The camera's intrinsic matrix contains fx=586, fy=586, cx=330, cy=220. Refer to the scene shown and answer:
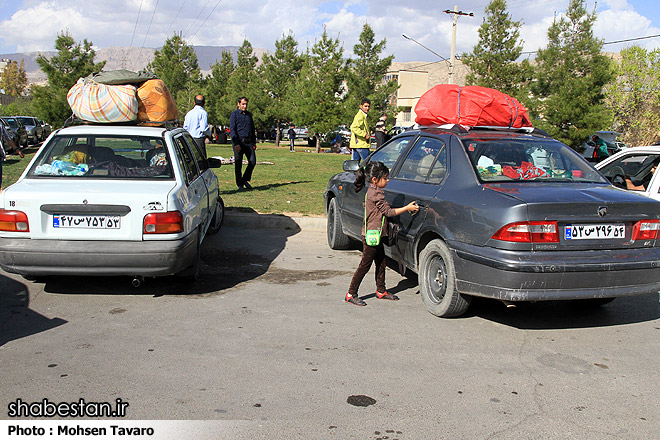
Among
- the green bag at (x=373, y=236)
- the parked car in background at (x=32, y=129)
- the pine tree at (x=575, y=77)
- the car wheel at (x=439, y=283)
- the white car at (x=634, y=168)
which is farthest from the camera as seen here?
the parked car in background at (x=32, y=129)

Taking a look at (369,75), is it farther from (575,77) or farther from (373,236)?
(373,236)

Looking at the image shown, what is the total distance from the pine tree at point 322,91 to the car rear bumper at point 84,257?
29.8m

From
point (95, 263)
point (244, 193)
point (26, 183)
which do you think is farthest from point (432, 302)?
point (244, 193)

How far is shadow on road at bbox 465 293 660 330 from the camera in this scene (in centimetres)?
509

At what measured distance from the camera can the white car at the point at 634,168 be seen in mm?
6730

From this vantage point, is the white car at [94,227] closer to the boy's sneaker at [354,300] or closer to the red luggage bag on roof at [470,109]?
the boy's sneaker at [354,300]

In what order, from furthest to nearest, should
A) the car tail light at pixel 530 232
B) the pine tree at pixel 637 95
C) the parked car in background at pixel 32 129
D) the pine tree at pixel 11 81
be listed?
1. the pine tree at pixel 11 81
2. the parked car in background at pixel 32 129
3. the pine tree at pixel 637 95
4. the car tail light at pixel 530 232

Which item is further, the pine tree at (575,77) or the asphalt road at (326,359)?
the pine tree at (575,77)

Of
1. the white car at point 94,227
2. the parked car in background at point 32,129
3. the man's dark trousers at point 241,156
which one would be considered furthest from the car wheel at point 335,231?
the parked car in background at point 32,129

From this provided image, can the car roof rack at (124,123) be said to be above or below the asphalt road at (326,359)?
above

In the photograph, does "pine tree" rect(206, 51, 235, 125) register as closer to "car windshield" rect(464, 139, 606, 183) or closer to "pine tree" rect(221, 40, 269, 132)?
"pine tree" rect(221, 40, 269, 132)

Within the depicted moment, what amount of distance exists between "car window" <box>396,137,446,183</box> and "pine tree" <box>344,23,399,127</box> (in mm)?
29408

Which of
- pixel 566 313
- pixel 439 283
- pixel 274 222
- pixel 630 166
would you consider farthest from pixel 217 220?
pixel 630 166

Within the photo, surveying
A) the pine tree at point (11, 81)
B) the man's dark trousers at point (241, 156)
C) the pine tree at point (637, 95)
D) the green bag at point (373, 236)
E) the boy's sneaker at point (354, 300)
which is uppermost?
the pine tree at point (11, 81)
